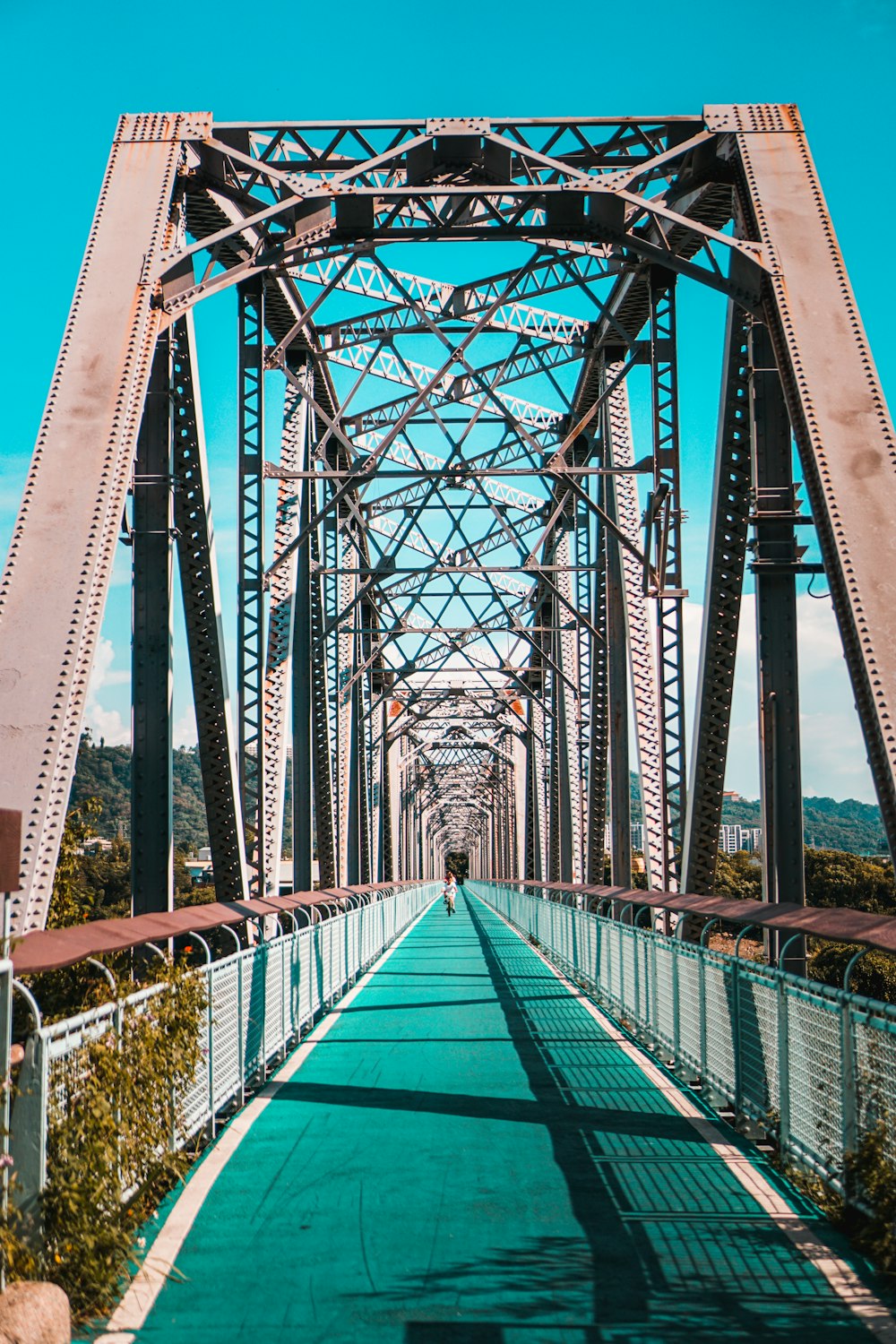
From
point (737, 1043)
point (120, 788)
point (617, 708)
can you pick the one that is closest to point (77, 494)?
point (737, 1043)

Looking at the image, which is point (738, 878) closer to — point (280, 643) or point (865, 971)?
point (865, 971)

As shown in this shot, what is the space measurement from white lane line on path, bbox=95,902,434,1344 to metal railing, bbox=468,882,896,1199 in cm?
280

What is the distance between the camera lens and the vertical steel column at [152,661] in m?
12.1

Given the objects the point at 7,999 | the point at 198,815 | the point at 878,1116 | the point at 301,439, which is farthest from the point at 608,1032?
the point at 198,815

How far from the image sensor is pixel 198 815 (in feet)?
487

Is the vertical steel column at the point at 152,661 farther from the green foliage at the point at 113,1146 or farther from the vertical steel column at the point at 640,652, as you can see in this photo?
A: the vertical steel column at the point at 640,652

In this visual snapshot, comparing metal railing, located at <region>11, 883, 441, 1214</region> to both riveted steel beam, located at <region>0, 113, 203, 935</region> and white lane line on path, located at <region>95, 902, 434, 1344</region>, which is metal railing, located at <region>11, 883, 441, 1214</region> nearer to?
white lane line on path, located at <region>95, 902, 434, 1344</region>

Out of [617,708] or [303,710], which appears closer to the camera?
[617,708]

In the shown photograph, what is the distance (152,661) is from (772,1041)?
21.4 ft

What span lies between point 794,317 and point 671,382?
6036 mm

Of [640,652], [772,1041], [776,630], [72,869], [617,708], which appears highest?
[640,652]

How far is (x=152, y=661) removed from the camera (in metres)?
12.3

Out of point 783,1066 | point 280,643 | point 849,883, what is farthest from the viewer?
point 849,883

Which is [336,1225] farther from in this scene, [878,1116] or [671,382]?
[671,382]
